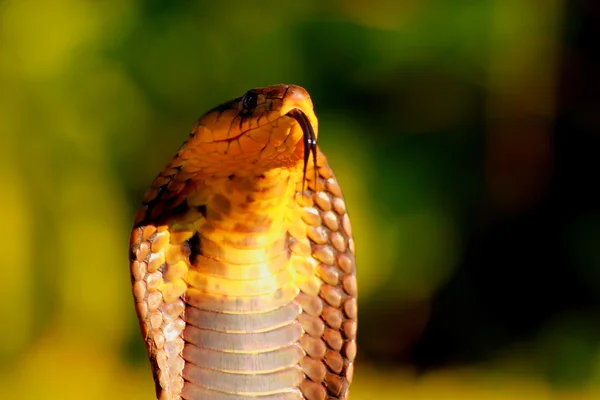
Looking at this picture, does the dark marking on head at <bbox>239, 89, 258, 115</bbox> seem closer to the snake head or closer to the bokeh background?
the snake head

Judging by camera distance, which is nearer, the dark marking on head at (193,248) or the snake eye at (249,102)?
the snake eye at (249,102)

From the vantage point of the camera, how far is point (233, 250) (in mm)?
1890

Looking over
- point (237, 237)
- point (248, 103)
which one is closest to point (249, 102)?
point (248, 103)

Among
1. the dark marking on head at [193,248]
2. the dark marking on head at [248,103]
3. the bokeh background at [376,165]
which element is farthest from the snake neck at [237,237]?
the bokeh background at [376,165]

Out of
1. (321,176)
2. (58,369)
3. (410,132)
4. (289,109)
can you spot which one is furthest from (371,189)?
(289,109)

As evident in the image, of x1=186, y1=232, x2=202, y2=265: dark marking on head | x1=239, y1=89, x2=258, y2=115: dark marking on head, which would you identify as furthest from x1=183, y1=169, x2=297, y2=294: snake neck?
x1=239, y1=89, x2=258, y2=115: dark marking on head

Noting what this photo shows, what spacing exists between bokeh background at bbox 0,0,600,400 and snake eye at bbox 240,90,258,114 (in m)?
2.78

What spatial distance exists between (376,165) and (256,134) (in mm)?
2961

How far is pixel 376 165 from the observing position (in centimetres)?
459

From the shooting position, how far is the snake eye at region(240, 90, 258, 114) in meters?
1.65

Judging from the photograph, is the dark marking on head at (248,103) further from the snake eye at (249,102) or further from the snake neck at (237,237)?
the snake neck at (237,237)

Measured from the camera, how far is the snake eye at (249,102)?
65.1 inches

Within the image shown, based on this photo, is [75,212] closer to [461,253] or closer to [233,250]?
[461,253]

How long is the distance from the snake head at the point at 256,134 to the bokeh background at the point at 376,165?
268 cm
